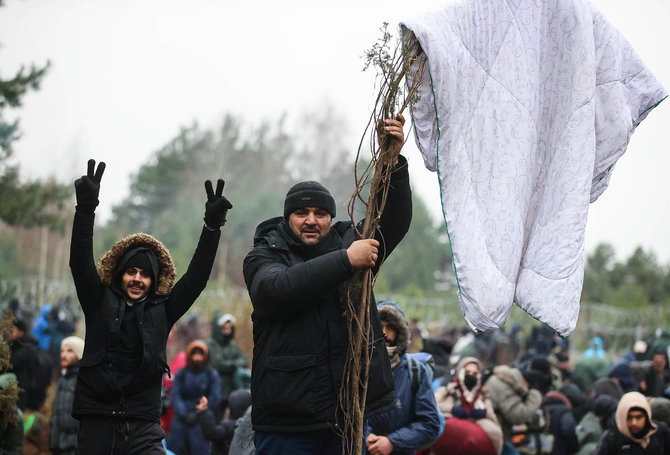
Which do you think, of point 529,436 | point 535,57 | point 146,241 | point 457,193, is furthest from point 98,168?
point 529,436

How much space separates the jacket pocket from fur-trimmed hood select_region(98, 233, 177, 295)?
3.82ft

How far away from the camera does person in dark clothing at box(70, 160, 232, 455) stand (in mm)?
4766

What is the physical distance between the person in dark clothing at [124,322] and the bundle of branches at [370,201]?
96cm

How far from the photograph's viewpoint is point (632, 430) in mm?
7496

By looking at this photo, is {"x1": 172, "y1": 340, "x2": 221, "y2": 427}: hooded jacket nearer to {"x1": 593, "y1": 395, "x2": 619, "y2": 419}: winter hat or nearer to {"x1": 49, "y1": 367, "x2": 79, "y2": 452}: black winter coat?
{"x1": 49, "y1": 367, "x2": 79, "y2": 452}: black winter coat

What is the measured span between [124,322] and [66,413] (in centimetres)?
391

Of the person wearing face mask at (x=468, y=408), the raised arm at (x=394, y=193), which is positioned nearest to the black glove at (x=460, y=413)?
the person wearing face mask at (x=468, y=408)

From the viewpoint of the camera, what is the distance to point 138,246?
5.15m

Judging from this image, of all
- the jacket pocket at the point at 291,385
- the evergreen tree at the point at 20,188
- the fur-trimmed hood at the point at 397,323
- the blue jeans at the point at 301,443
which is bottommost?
the blue jeans at the point at 301,443

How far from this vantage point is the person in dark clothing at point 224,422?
8242mm

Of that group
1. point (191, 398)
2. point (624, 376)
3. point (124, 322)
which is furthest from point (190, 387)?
point (624, 376)

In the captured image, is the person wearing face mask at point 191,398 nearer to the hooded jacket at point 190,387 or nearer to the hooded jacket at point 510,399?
the hooded jacket at point 190,387

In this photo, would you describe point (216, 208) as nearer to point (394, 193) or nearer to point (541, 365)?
point (394, 193)

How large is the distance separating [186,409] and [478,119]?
19.3 ft
